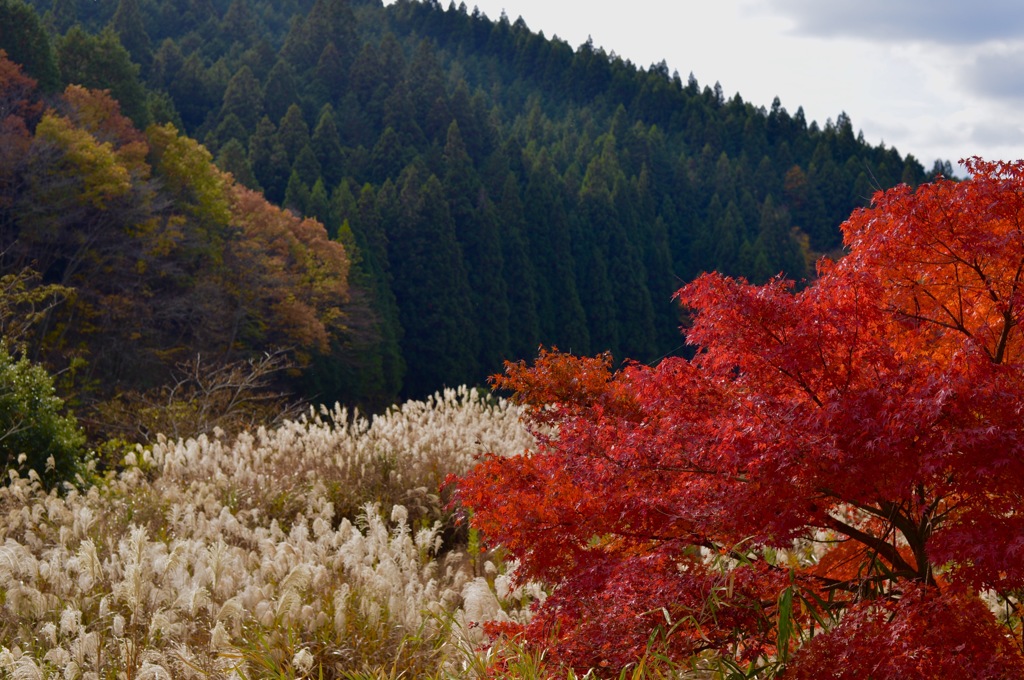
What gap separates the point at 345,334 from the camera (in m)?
40.4

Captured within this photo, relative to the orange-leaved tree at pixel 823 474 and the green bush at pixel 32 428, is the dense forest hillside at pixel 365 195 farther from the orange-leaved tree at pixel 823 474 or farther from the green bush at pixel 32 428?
the green bush at pixel 32 428

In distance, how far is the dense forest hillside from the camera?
92.6 feet

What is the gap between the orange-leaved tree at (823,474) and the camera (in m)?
3.77

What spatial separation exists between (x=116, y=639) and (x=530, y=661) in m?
2.51

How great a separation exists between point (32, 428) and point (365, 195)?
39798mm

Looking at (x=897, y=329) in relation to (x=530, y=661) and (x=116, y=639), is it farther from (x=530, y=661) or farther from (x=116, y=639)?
(x=116, y=639)

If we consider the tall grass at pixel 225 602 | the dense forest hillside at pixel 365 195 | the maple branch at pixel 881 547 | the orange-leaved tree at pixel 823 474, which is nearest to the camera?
the orange-leaved tree at pixel 823 474

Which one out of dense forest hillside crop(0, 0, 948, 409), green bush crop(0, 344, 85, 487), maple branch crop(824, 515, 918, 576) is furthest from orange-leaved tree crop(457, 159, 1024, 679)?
green bush crop(0, 344, 85, 487)

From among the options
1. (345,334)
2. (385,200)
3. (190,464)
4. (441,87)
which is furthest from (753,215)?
(190,464)

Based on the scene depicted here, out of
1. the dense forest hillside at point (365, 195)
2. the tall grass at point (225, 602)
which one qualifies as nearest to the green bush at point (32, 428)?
the tall grass at point (225, 602)

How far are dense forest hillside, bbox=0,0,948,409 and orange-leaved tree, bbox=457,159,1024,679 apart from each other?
2.55 ft

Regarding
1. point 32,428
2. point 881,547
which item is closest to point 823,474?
point 881,547

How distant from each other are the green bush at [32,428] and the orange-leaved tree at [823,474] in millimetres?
7922

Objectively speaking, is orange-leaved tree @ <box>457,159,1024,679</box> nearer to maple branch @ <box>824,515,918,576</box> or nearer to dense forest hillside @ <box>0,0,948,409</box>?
maple branch @ <box>824,515,918,576</box>
